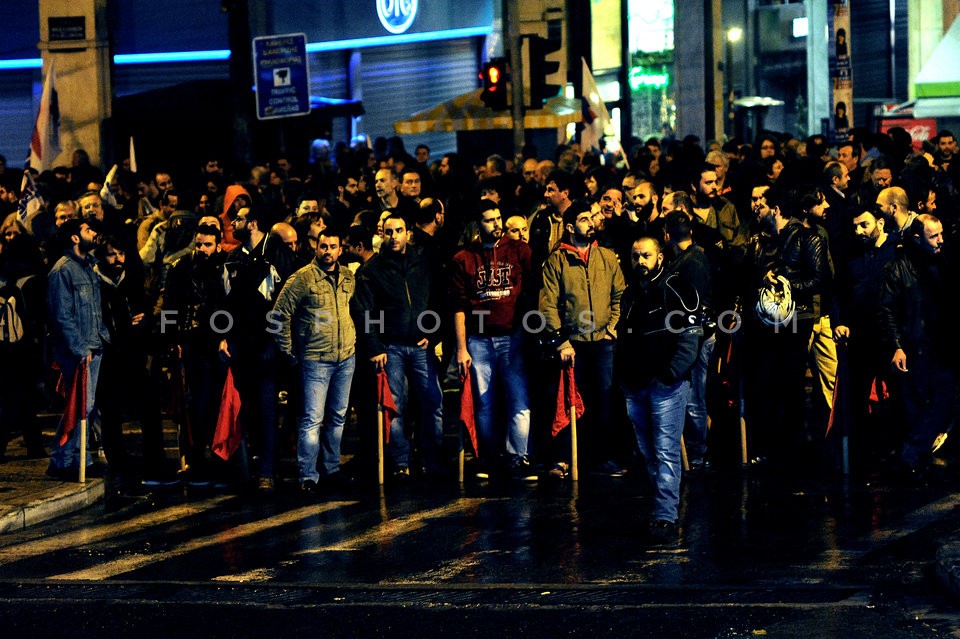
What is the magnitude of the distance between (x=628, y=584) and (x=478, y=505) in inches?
107

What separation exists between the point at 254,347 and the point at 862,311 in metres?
4.38

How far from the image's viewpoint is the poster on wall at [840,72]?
25219 millimetres

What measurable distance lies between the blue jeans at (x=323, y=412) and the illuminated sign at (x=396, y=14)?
25.2 meters

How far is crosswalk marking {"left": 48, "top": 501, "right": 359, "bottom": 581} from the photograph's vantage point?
1020cm

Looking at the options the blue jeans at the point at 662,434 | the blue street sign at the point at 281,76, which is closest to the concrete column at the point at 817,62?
the blue street sign at the point at 281,76

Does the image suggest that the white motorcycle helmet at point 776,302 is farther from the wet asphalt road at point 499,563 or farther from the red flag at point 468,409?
the red flag at point 468,409

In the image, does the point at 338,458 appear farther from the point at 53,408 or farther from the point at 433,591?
the point at 53,408

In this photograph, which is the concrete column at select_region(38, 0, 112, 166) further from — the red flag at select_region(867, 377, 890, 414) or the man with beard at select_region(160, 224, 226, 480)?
the red flag at select_region(867, 377, 890, 414)

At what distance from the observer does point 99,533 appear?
1162 cm

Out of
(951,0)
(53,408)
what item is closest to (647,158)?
(53,408)

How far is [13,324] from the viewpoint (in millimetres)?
14195

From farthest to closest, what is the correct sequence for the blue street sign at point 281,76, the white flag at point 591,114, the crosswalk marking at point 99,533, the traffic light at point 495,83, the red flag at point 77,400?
the white flag at point 591,114
the blue street sign at point 281,76
the traffic light at point 495,83
the red flag at point 77,400
the crosswalk marking at point 99,533

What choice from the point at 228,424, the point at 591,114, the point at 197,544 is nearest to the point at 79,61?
the point at 591,114

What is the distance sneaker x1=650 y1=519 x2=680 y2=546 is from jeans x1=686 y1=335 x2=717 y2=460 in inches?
89.2
